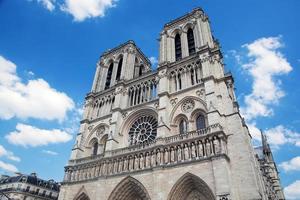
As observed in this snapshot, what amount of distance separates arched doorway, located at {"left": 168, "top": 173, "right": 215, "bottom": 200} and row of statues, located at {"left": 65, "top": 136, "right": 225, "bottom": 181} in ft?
4.23

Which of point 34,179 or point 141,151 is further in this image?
point 34,179

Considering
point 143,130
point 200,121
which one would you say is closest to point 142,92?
point 143,130

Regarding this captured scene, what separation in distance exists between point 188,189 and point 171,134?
477 cm

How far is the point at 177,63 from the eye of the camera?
23688mm

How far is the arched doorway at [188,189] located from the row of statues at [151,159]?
1289 mm

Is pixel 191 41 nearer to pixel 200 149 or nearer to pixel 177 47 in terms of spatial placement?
pixel 177 47

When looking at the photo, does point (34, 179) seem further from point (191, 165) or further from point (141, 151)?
point (191, 165)

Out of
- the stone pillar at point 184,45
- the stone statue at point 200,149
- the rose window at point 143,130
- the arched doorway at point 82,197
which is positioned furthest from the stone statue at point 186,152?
the stone pillar at point 184,45

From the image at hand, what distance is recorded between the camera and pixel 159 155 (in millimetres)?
18547

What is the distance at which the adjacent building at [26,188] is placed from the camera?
29.6 metres

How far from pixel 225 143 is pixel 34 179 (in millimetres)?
27195

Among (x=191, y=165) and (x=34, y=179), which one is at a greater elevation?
(x=34, y=179)

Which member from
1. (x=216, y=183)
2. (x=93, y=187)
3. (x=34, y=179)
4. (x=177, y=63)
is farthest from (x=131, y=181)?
(x=34, y=179)

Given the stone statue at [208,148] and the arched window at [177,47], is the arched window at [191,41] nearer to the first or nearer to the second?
the arched window at [177,47]
